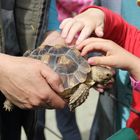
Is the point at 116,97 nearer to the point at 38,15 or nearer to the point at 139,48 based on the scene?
the point at 139,48

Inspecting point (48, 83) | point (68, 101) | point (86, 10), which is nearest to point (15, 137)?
point (68, 101)

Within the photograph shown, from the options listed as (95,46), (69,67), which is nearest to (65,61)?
(69,67)

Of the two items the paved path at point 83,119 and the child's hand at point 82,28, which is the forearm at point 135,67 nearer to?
the child's hand at point 82,28

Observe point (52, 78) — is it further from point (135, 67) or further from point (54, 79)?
point (135, 67)

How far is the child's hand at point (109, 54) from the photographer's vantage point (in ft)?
4.58

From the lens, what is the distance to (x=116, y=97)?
5.97 feet

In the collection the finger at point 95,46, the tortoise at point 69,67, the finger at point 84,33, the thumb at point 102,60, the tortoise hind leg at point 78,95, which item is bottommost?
the tortoise hind leg at point 78,95

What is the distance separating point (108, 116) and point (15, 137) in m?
0.47

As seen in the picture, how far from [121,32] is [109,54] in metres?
0.22

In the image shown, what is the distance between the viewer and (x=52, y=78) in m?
1.32

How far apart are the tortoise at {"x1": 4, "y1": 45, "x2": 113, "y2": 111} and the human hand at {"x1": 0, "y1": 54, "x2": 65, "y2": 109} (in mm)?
99

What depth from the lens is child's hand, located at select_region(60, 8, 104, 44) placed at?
144 cm

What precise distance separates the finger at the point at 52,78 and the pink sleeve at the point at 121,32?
34 cm

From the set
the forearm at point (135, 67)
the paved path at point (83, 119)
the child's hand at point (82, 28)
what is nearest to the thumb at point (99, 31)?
the child's hand at point (82, 28)
